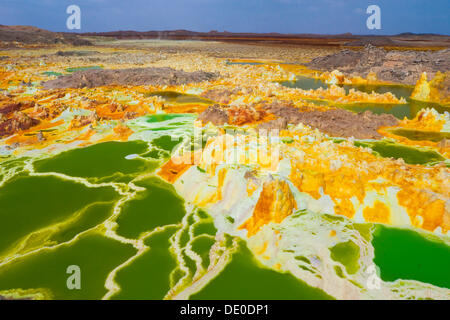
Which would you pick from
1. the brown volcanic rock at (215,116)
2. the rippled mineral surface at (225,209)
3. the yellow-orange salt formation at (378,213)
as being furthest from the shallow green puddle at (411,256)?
the brown volcanic rock at (215,116)

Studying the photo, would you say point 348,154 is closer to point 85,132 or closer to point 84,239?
point 84,239

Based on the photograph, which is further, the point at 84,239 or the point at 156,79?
the point at 156,79

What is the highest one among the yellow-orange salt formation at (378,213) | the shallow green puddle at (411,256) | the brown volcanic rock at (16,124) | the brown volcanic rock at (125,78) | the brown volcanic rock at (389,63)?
the brown volcanic rock at (389,63)

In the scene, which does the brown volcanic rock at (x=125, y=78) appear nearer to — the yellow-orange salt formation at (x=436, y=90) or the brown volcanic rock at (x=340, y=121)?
the brown volcanic rock at (x=340, y=121)

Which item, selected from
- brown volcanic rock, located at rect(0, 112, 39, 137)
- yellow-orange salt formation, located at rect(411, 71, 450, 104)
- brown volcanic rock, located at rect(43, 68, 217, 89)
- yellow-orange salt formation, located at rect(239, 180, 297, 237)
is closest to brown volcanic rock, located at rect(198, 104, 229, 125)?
yellow-orange salt formation, located at rect(239, 180, 297, 237)

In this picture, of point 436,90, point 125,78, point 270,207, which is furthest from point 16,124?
point 436,90

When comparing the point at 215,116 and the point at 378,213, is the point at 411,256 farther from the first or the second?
the point at 215,116
